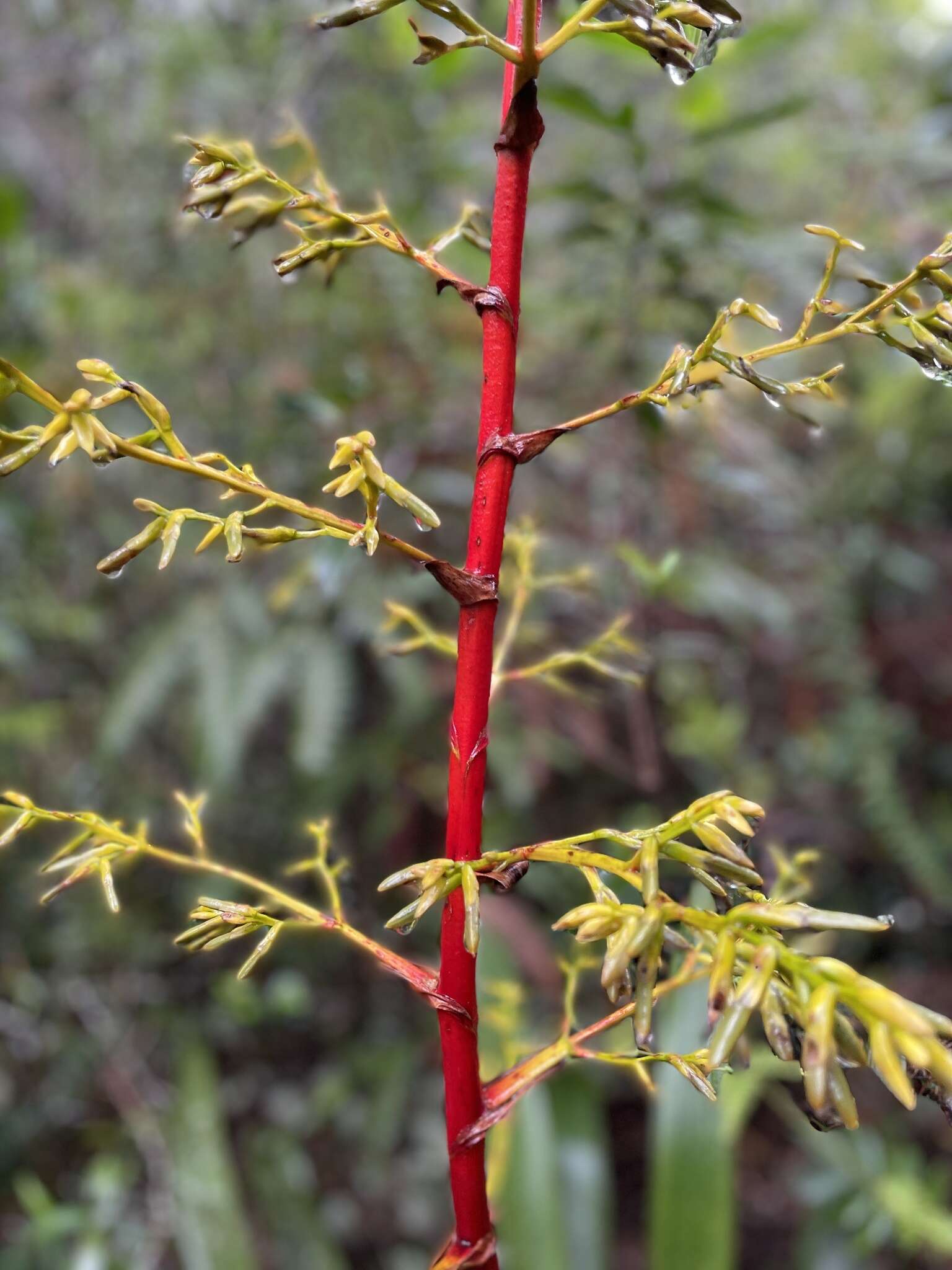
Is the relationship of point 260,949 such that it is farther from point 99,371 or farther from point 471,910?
point 99,371

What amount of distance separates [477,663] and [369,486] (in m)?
0.10

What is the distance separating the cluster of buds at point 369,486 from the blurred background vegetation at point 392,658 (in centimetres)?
82

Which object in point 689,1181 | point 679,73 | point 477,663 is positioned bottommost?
point 689,1181

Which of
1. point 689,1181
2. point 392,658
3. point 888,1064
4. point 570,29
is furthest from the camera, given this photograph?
point 392,658

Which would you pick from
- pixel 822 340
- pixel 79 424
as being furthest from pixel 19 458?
pixel 822 340

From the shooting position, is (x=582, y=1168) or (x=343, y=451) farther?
(x=582, y=1168)

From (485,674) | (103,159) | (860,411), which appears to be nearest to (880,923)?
(485,674)

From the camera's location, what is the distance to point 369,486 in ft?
1.17

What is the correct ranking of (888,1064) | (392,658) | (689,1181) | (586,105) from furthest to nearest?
1. (392,658)
2. (586,105)
3. (689,1181)
4. (888,1064)

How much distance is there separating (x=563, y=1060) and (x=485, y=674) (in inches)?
8.4

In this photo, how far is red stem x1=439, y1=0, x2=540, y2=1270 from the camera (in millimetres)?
410

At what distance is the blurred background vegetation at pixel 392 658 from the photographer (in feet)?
4.29

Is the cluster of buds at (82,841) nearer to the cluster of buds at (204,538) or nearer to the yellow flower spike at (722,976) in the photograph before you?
the cluster of buds at (204,538)

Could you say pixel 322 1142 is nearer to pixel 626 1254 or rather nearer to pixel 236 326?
pixel 626 1254
